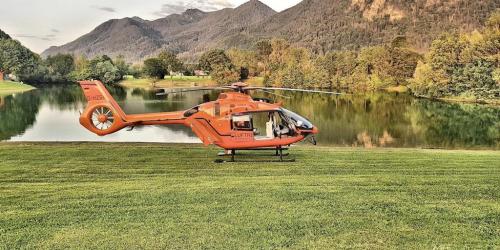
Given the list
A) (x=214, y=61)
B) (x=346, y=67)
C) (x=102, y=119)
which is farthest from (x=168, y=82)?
(x=102, y=119)

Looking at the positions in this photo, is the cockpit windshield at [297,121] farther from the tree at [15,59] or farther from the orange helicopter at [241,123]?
the tree at [15,59]

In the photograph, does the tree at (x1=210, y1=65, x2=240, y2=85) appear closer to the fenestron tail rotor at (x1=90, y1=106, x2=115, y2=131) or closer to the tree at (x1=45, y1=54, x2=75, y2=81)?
the tree at (x1=45, y1=54, x2=75, y2=81)

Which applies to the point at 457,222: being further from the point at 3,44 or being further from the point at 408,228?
the point at 3,44

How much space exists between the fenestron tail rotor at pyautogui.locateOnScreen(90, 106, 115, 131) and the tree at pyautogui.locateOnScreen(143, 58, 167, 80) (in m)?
73.6

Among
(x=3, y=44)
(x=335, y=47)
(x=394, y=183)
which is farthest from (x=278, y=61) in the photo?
(x=335, y=47)

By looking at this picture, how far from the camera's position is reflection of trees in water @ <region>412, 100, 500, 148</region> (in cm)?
2302

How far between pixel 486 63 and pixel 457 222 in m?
44.8

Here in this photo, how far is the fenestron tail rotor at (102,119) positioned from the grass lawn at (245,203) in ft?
3.45

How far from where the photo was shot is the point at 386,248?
634 cm

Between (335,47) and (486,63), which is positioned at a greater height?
(335,47)

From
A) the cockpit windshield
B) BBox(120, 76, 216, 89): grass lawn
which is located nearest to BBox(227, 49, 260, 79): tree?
BBox(120, 76, 216, 89): grass lawn

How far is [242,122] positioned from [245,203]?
4220mm

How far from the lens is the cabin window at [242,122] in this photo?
39.7 ft

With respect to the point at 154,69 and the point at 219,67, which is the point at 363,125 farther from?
the point at 154,69
